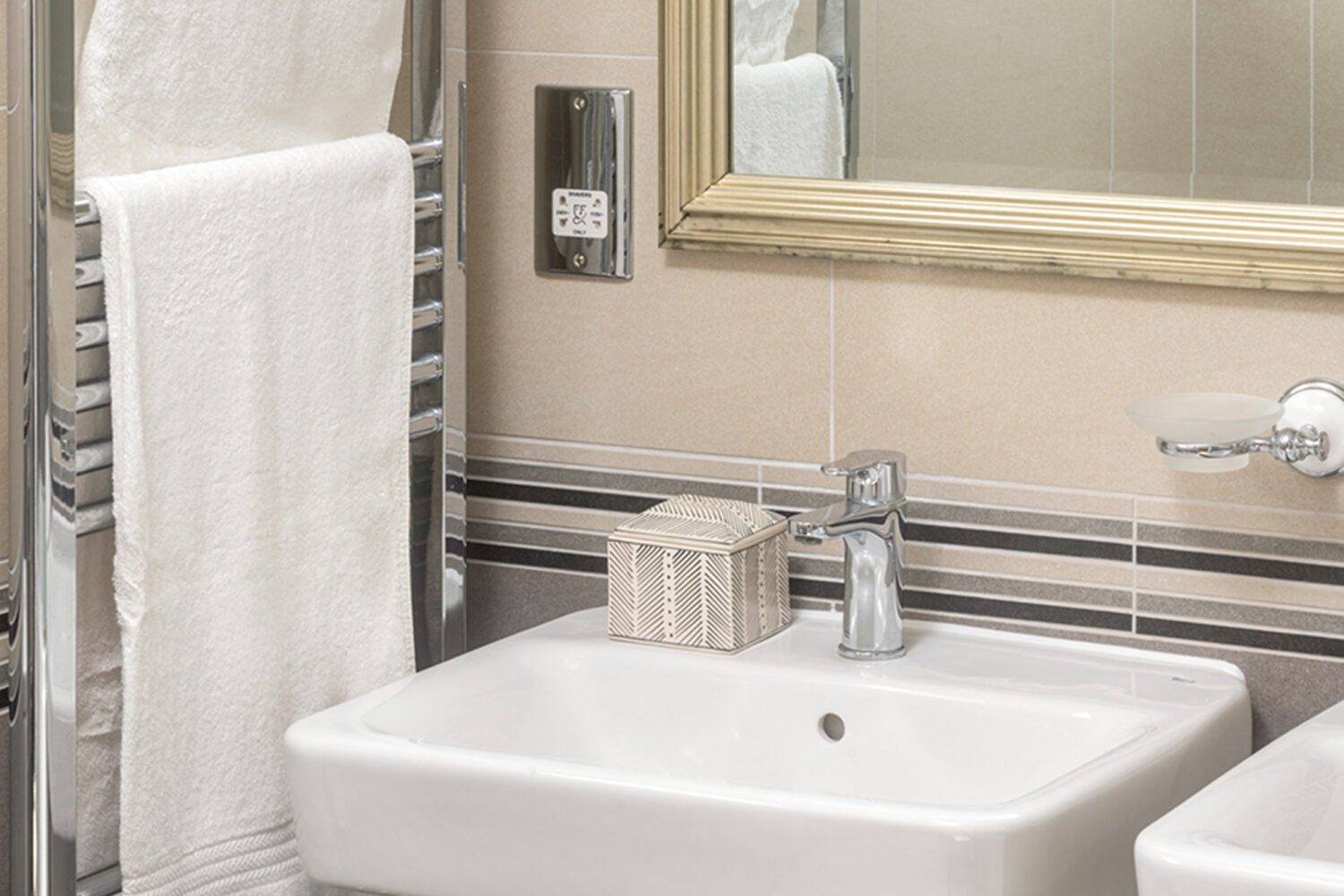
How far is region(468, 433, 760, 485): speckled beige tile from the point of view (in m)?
1.58

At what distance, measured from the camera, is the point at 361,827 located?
4.07 ft

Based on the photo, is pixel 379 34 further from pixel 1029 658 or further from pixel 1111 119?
pixel 1029 658

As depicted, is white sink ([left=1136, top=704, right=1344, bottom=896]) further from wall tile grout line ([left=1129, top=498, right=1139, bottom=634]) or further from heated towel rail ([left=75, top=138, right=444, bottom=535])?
heated towel rail ([left=75, top=138, right=444, bottom=535])

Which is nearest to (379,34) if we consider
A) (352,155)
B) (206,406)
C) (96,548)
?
(352,155)

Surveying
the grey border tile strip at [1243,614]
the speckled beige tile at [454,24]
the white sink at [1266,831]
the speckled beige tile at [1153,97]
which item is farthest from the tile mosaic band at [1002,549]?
the speckled beige tile at [454,24]

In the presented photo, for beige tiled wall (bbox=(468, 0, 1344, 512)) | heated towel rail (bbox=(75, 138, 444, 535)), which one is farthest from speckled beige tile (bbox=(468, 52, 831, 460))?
heated towel rail (bbox=(75, 138, 444, 535))

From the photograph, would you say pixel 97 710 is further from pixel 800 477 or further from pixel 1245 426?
pixel 1245 426

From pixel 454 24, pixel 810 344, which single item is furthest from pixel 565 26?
pixel 810 344

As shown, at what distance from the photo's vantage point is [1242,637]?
4.62 ft

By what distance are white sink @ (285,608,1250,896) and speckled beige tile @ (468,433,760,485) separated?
0.14 metres

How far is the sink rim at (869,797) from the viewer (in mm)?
1091

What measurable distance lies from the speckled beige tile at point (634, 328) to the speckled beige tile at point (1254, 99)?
33 cm

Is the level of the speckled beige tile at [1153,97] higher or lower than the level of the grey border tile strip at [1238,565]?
higher

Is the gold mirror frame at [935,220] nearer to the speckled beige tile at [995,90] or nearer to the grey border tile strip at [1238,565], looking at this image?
the speckled beige tile at [995,90]
